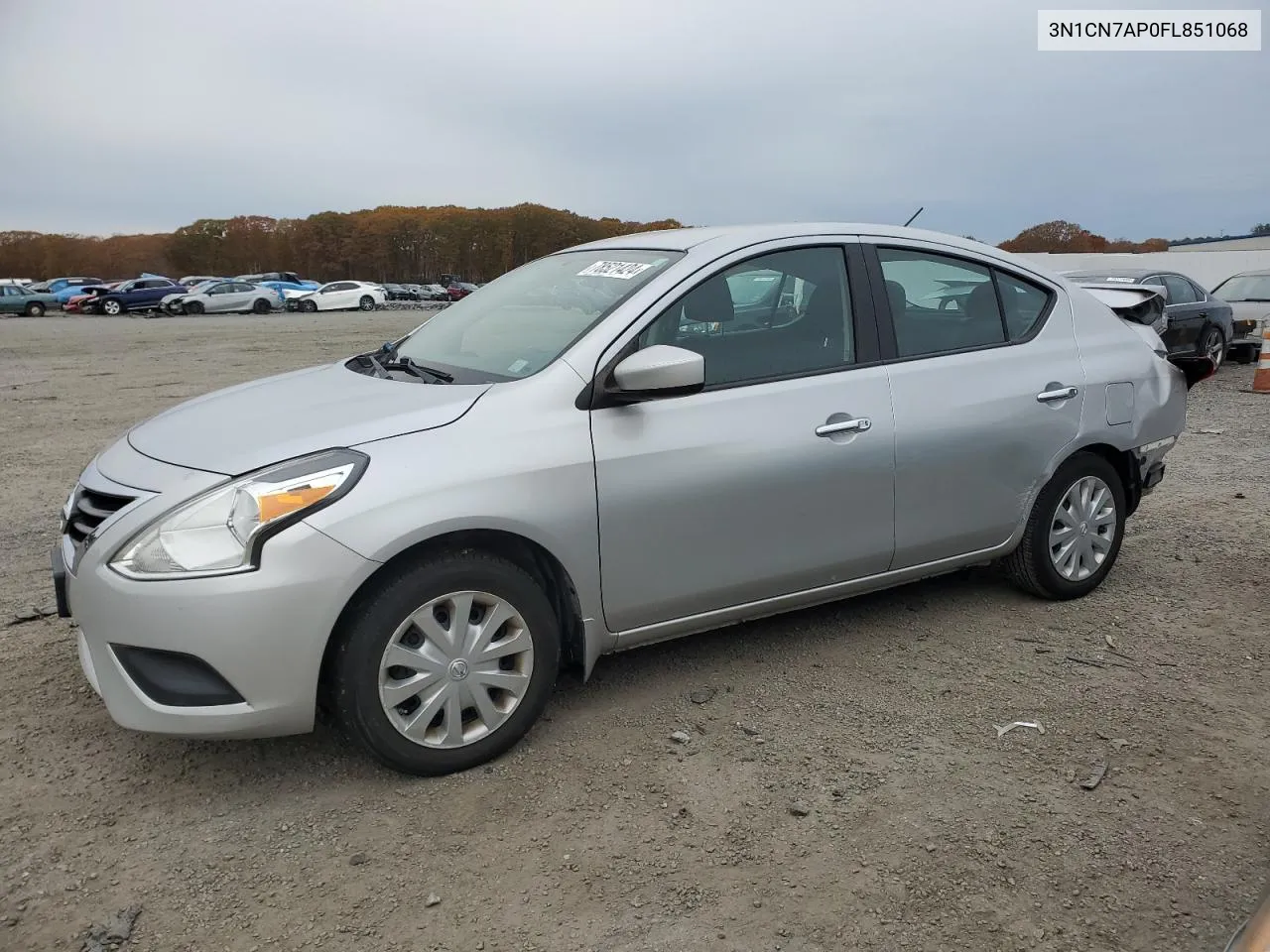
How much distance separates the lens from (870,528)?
3.86 metres

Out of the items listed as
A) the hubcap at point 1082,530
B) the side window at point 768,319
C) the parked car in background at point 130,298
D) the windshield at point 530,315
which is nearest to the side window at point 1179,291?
the hubcap at point 1082,530

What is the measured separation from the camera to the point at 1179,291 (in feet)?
45.8

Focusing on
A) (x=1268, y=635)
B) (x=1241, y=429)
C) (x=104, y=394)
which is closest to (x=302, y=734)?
(x=1268, y=635)

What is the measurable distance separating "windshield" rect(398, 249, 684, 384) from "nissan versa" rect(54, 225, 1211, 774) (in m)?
0.02

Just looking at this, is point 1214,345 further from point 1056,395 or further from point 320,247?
point 320,247

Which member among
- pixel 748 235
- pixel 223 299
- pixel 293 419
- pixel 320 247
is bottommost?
pixel 293 419

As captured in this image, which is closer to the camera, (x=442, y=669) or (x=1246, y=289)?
(x=442, y=669)

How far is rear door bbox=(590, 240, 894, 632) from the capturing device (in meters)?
3.35

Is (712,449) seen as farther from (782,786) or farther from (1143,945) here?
(1143,945)

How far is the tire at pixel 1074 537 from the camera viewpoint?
14.4 ft

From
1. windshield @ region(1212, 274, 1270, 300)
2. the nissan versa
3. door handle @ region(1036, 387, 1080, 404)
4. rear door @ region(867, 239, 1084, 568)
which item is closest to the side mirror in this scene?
the nissan versa

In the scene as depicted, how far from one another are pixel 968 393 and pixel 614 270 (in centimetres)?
151

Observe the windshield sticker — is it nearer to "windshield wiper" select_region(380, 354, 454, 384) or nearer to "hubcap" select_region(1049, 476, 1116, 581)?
"windshield wiper" select_region(380, 354, 454, 384)

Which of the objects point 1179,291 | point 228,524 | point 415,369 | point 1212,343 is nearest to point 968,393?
point 415,369
